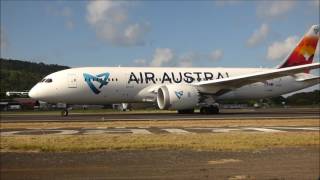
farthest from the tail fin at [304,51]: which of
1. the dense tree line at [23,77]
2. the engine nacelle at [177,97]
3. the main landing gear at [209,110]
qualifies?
the dense tree line at [23,77]

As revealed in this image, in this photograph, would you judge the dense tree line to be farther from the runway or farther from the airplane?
the runway

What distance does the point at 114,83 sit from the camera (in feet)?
121

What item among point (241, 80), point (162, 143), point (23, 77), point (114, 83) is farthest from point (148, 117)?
point (23, 77)

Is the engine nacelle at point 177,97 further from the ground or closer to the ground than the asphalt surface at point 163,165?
further from the ground

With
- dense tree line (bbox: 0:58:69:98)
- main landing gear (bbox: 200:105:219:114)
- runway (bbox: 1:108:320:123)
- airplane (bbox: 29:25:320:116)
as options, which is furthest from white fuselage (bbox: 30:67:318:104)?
dense tree line (bbox: 0:58:69:98)

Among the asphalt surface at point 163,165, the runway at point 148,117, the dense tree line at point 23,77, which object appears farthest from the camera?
the dense tree line at point 23,77

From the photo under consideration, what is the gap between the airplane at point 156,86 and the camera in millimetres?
36156

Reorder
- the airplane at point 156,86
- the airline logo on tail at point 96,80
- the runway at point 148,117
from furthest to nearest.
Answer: the airline logo on tail at point 96,80
the airplane at point 156,86
the runway at point 148,117

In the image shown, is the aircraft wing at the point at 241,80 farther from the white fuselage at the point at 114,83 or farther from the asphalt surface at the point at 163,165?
the asphalt surface at the point at 163,165

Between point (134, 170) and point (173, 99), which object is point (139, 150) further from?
point (173, 99)

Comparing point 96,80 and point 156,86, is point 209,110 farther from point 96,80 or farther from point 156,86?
point 96,80

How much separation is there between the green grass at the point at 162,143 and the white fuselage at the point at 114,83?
66.8ft

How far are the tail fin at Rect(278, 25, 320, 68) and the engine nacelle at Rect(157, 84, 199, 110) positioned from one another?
1190 centimetres

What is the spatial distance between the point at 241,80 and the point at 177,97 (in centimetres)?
561
